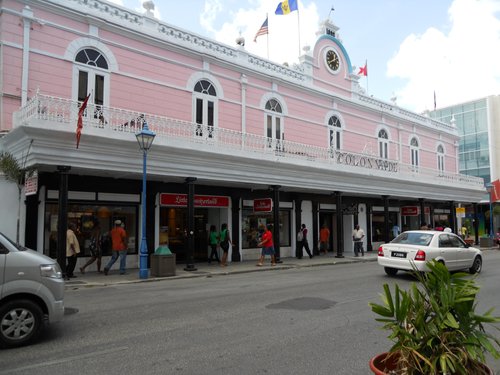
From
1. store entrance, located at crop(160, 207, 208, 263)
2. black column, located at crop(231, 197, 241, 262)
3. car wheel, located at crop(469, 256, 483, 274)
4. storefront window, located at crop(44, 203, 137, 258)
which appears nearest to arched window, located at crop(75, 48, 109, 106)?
storefront window, located at crop(44, 203, 137, 258)

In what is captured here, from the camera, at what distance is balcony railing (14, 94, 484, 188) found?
41.6 feet

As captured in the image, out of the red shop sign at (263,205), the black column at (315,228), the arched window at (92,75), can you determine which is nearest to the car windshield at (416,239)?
the red shop sign at (263,205)

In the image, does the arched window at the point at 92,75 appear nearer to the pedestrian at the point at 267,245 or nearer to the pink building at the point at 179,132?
the pink building at the point at 179,132

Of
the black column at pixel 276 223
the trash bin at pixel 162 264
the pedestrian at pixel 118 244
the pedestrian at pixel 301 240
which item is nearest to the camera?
the trash bin at pixel 162 264

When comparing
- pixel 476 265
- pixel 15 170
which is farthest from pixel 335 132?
pixel 15 170

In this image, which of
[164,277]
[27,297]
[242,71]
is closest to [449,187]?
[242,71]

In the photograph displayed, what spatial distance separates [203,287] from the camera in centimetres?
1166

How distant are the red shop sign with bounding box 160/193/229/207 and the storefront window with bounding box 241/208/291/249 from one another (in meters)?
1.56

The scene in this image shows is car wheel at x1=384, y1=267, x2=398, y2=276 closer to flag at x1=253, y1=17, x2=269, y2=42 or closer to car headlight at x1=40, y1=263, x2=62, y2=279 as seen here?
car headlight at x1=40, y1=263, x2=62, y2=279

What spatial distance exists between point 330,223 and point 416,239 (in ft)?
38.3

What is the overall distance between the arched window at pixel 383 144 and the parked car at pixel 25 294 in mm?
24027

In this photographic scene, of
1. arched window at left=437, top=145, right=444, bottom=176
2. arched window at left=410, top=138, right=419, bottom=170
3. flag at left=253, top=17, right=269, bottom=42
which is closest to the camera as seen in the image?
flag at left=253, top=17, right=269, bottom=42

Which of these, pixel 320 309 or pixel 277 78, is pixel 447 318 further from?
pixel 277 78

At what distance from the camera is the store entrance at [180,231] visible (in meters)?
17.5
